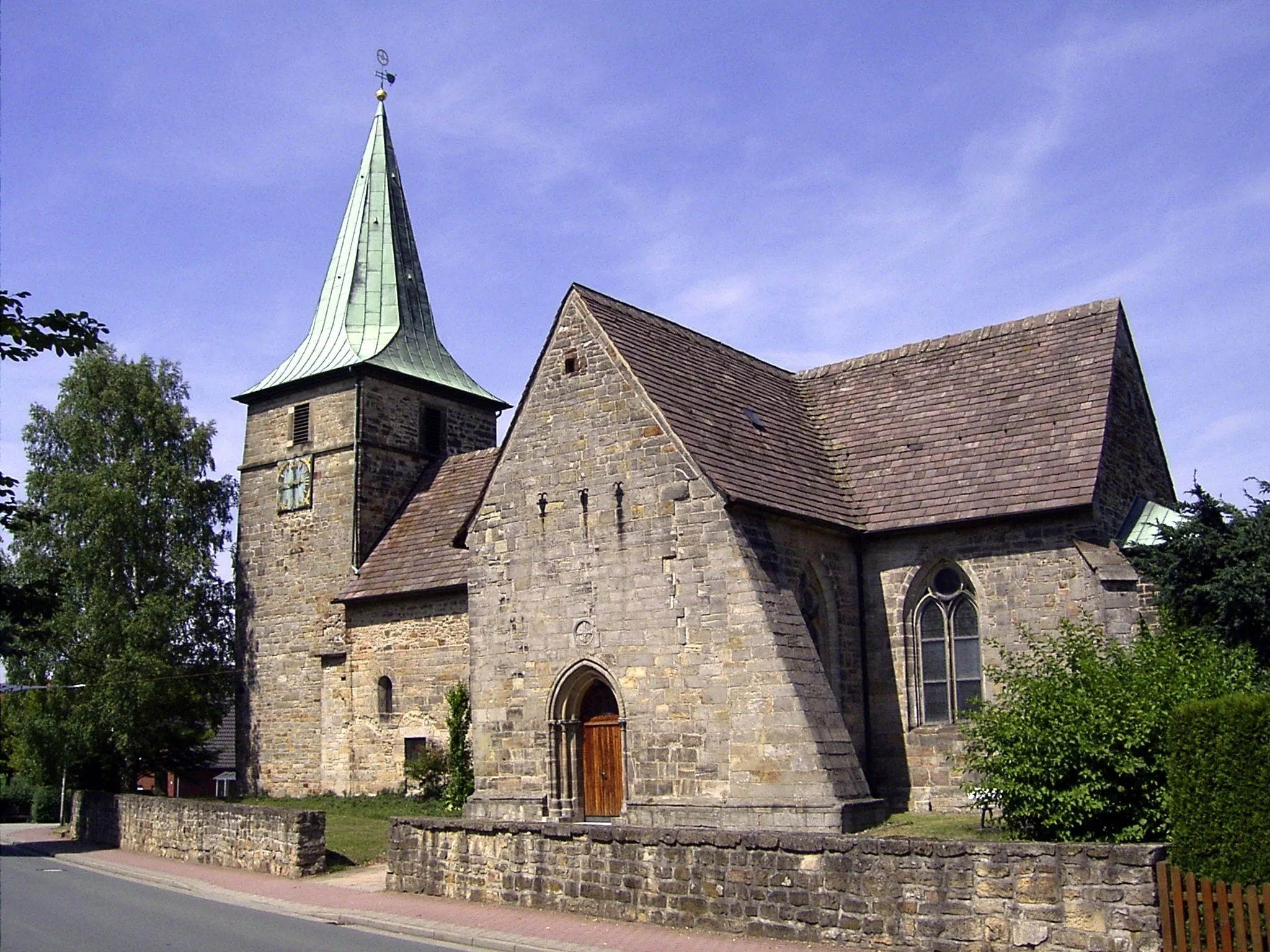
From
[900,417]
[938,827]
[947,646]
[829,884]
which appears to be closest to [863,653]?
[947,646]

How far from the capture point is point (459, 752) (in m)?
25.5

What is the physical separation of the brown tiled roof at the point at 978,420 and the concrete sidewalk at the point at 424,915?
395 inches

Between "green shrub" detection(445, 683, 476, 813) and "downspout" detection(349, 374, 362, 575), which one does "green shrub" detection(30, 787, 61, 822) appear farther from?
"green shrub" detection(445, 683, 476, 813)

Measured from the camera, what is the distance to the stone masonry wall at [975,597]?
19.5 metres

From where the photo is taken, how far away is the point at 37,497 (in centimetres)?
3512

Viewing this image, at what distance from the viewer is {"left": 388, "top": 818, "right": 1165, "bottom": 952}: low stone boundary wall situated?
10578 mm

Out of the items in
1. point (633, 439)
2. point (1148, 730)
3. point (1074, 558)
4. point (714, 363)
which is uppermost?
point (714, 363)

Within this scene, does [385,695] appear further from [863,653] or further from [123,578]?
[863,653]

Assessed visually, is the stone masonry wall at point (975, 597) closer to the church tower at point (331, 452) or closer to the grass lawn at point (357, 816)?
the grass lawn at point (357, 816)

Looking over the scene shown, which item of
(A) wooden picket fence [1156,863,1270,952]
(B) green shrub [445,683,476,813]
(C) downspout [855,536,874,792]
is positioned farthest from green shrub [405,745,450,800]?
(A) wooden picket fence [1156,863,1270,952]

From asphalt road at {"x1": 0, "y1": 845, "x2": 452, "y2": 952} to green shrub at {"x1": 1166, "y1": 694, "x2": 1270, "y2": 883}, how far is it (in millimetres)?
7735

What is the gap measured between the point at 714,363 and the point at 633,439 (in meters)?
4.62

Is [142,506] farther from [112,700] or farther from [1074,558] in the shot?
[1074,558]

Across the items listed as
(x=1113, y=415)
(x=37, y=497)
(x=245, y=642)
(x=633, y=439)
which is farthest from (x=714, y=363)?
(x=37, y=497)
